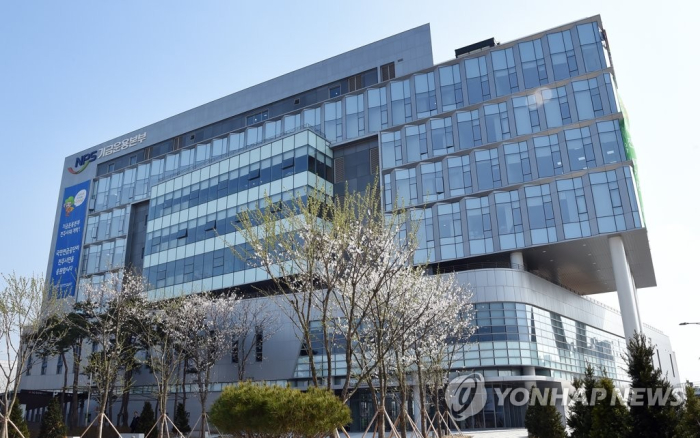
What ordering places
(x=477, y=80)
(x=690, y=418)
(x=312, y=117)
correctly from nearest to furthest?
(x=690, y=418), (x=477, y=80), (x=312, y=117)

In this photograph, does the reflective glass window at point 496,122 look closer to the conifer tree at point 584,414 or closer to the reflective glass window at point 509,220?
the reflective glass window at point 509,220

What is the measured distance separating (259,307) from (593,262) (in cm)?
2836

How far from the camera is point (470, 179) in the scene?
45875mm

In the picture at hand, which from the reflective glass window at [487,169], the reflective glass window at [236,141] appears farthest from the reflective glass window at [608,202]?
the reflective glass window at [236,141]

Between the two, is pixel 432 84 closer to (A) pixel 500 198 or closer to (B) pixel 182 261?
(A) pixel 500 198

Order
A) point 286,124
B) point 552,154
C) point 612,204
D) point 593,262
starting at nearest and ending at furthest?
point 612,204 → point 552,154 → point 593,262 → point 286,124

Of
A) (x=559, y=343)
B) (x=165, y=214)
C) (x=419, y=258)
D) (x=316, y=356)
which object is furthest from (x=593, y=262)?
(x=165, y=214)

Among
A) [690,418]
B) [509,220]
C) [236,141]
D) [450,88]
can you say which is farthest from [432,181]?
[690,418]

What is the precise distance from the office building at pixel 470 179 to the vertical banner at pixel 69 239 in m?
3.98

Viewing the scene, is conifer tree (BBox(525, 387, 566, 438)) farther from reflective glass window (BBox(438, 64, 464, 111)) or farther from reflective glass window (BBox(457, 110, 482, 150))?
reflective glass window (BBox(438, 64, 464, 111))

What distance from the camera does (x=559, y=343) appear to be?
4444cm

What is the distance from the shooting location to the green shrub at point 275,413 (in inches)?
494

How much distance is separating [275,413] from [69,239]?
213 feet

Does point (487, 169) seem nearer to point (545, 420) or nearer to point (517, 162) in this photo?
point (517, 162)
